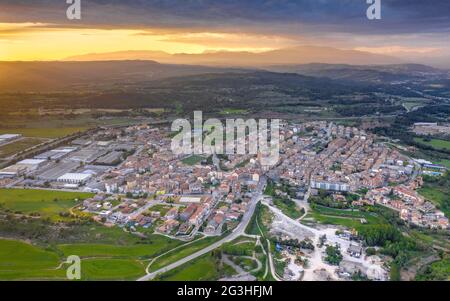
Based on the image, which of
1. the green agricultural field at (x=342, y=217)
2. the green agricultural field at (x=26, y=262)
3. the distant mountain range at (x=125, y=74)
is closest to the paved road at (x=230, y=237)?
the green agricultural field at (x=342, y=217)

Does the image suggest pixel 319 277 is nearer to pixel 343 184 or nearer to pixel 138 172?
pixel 343 184

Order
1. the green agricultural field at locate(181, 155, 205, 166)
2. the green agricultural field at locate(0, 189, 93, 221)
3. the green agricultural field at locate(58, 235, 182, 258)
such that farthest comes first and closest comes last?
the green agricultural field at locate(181, 155, 205, 166) < the green agricultural field at locate(0, 189, 93, 221) < the green agricultural field at locate(58, 235, 182, 258)

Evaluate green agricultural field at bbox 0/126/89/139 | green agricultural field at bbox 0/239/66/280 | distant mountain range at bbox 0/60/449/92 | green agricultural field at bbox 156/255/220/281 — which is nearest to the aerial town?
green agricultural field at bbox 0/126/89/139

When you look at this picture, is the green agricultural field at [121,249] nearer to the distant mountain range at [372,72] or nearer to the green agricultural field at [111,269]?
the green agricultural field at [111,269]

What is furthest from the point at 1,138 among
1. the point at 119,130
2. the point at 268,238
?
the point at 268,238

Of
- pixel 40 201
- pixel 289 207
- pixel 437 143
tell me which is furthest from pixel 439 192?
pixel 40 201

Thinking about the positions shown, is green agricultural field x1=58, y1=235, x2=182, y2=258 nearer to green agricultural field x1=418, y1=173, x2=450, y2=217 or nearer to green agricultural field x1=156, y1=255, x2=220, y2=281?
green agricultural field x1=156, y1=255, x2=220, y2=281

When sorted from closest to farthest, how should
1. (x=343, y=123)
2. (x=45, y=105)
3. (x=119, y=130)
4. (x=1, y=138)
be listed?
(x=1, y=138), (x=119, y=130), (x=343, y=123), (x=45, y=105)
